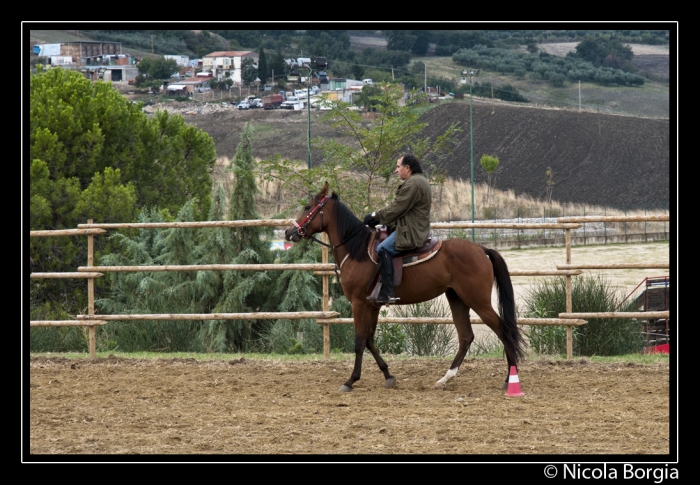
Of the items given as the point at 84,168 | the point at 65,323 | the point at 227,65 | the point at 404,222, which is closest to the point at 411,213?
the point at 404,222

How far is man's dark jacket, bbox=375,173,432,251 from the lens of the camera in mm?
7355

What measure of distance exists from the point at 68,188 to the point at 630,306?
1337 cm

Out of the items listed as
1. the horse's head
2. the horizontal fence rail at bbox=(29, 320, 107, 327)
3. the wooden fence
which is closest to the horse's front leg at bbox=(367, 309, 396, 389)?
the horse's head

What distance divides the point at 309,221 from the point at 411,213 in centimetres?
107

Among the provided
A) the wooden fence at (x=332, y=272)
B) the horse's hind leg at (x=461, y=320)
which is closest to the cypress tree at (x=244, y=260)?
the wooden fence at (x=332, y=272)

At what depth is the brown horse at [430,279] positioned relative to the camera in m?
7.43

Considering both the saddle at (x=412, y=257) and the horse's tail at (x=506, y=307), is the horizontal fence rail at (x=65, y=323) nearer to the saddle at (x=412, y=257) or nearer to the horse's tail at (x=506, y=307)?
the saddle at (x=412, y=257)

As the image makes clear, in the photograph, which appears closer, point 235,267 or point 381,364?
point 381,364

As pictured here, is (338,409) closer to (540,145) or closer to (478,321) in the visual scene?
(478,321)

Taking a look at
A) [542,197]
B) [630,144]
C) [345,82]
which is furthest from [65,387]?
[630,144]

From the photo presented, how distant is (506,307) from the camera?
295 inches

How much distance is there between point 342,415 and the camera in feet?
21.5

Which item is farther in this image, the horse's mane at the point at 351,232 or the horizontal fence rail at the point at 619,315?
the horizontal fence rail at the point at 619,315

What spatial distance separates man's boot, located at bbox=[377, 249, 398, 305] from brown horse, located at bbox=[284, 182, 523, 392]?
187mm
